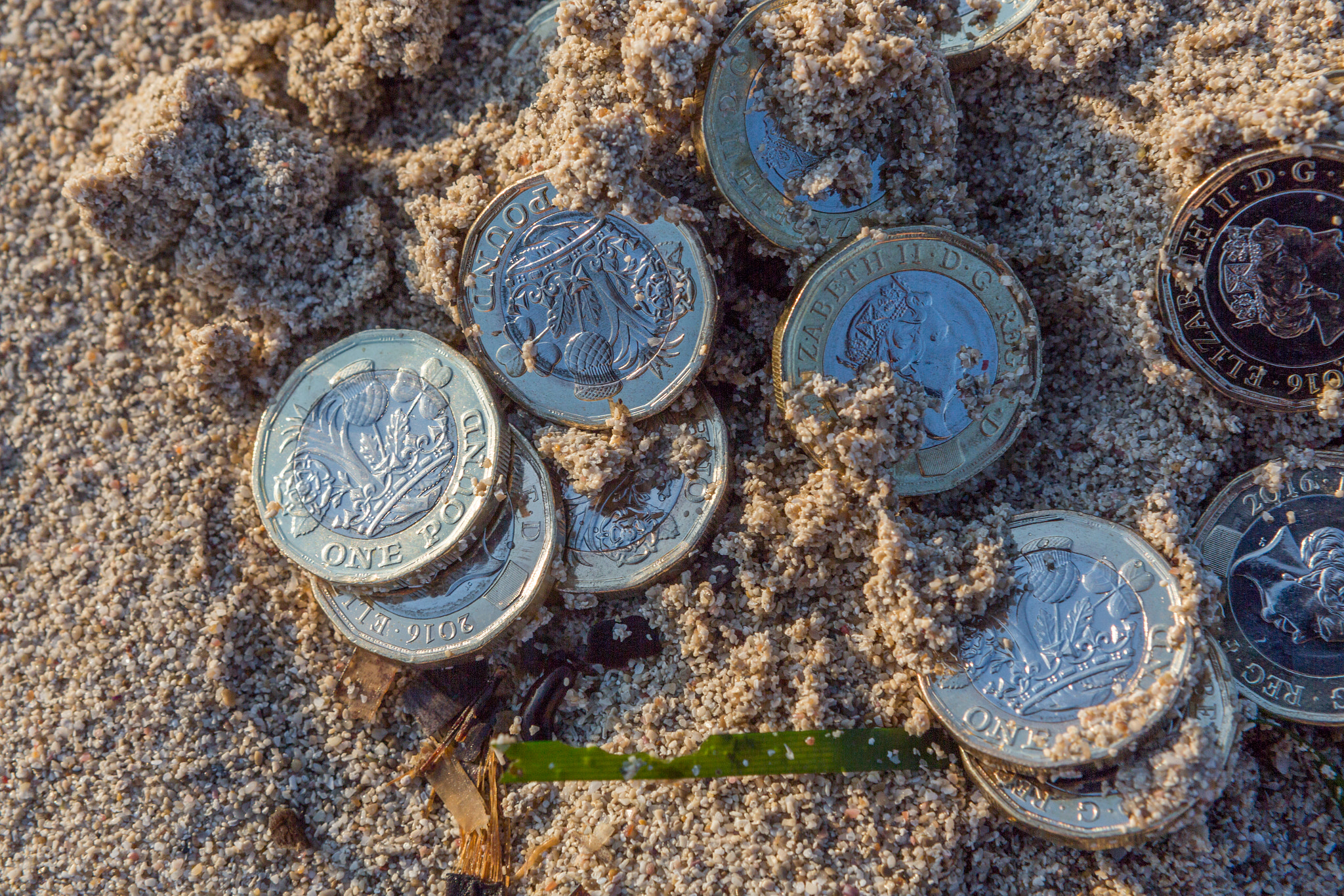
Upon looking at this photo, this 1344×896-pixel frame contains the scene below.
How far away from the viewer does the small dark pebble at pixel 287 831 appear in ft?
9.74

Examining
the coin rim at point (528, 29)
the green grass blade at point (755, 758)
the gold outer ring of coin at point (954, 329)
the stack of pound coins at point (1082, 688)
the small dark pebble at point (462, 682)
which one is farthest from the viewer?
the coin rim at point (528, 29)

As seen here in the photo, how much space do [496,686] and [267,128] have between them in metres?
2.46

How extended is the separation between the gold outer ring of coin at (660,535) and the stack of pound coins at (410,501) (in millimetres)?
108

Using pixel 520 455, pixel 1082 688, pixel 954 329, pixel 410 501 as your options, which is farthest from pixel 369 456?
pixel 1082 688

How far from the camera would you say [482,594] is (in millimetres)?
2941

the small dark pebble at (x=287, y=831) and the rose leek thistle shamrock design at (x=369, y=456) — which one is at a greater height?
the rose leek thistle shamrock design at (x=369, y=456)

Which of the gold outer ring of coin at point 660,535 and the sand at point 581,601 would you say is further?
the gold outer ring of coin at point 660,535

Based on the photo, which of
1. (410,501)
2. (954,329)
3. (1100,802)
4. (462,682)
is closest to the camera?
(1100,802)

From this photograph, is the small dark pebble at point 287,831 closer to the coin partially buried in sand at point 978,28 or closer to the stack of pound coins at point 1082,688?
the stack of pound coins at point 1082,688

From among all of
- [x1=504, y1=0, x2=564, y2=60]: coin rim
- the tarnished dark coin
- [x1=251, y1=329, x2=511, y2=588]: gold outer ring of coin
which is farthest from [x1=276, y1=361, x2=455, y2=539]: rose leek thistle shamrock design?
the tarnished dark coin

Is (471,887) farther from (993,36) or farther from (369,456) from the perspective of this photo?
(993,36)

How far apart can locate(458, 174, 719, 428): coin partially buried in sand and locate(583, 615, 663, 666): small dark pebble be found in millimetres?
770

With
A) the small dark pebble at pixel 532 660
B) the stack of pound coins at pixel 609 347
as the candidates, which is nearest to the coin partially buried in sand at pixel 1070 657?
the stack of pound coins at pixel 609 347

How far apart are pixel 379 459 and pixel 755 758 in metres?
1.74
